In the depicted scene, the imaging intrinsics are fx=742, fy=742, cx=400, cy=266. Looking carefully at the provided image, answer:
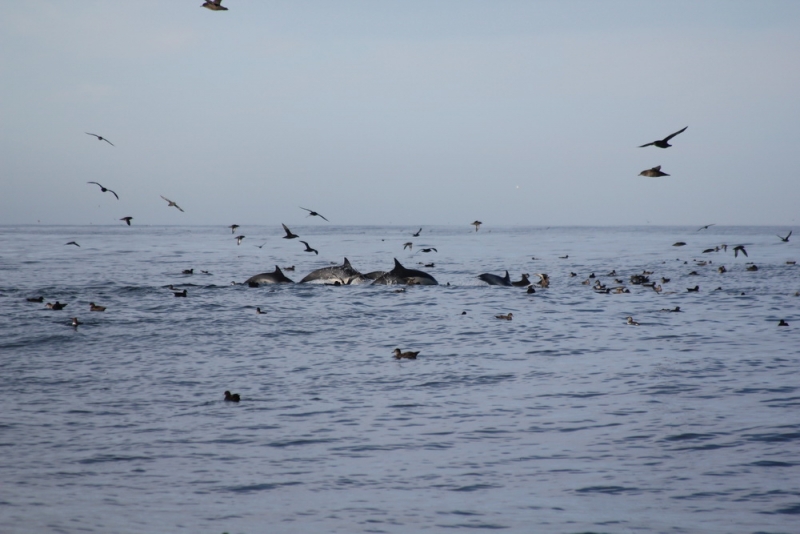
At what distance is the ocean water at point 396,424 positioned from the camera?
673 cm

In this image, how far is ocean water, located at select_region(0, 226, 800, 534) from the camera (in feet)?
22.1

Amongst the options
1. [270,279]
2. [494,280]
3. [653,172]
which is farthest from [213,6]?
[494,280]

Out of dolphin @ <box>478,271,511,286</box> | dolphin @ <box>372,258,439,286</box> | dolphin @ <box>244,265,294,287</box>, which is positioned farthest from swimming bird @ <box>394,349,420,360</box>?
dolphin @ <box>478,271,511,286</box>

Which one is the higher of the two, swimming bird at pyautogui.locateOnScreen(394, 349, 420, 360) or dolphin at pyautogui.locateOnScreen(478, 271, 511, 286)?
dolphin at pyautogui.locateOnScreen(478, 271, 511, 286)

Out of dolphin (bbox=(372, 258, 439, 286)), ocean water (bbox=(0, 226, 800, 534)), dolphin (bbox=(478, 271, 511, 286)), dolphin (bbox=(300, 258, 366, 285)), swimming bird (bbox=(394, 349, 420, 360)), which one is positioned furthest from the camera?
dolphin (bbox=(478, 271, 511, 286))

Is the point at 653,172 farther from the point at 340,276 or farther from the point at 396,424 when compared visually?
the point at 340,276

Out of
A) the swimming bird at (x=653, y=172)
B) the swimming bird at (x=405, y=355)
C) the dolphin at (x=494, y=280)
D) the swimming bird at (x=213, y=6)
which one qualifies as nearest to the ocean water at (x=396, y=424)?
the swimming bird at (x=405, y=355)

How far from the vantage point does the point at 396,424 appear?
9.63m

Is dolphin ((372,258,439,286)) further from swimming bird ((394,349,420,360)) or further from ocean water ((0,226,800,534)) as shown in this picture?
swimming bird ((394,349,420,360))

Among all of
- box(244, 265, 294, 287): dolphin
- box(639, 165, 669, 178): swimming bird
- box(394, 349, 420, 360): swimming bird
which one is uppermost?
box(639, 165, 669, 178): swimming bird

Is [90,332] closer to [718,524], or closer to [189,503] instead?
[189,503]

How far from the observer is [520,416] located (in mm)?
10000

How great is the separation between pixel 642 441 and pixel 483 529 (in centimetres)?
330

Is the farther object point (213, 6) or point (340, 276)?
point (340, 276)
